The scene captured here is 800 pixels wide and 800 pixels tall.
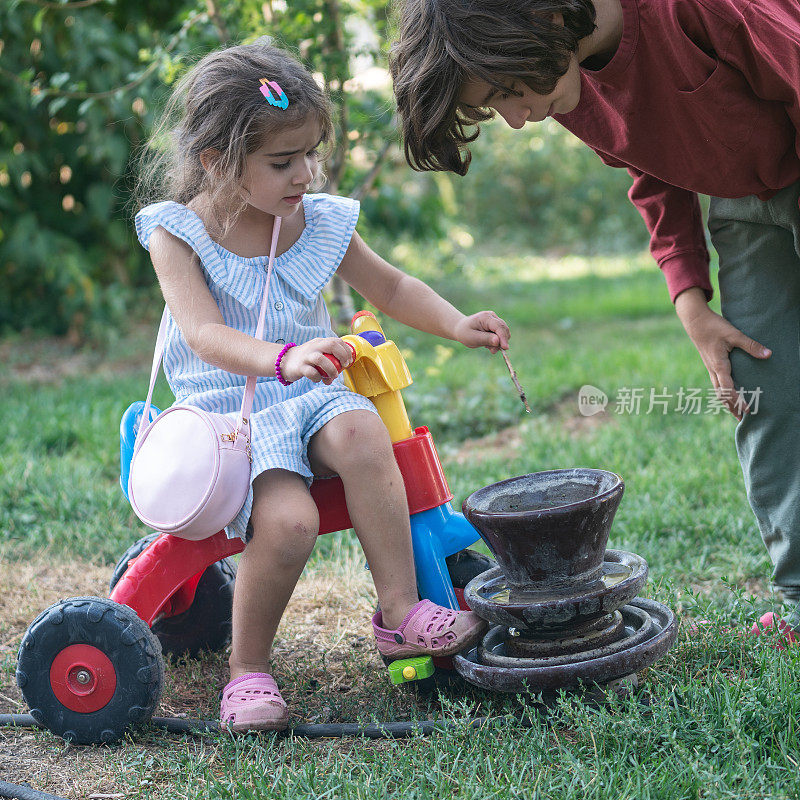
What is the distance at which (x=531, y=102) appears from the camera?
1.98 meters

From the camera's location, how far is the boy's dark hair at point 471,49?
1864 millimetres

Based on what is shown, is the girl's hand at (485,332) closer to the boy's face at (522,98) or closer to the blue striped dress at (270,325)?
the blue striped dress at (270,325)

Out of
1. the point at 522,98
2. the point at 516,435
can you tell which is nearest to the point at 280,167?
the point at 522,98

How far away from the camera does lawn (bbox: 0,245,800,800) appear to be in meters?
1.83

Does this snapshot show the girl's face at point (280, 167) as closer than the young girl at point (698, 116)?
No

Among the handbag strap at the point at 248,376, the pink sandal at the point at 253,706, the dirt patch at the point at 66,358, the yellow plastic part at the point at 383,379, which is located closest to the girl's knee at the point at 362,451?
the yellow plastic part at the point at 383,379

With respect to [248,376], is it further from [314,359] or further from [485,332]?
[485,332]

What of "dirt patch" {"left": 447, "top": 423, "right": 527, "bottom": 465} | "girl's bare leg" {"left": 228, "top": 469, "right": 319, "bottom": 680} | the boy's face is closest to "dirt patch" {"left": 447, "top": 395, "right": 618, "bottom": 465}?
"dirt patch" {"left": 447, "top": 423, "right": 527, "bottom": 465}

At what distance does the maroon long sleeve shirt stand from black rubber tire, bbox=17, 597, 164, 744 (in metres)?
1.53

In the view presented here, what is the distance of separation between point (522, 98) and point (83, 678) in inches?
62.5

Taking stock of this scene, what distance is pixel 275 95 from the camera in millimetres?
2201

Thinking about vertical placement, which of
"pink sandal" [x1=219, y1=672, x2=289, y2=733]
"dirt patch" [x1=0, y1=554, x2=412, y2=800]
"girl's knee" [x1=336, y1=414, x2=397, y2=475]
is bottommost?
"dirt patch" [x1=0, y1=554, x2=412, y2=800]

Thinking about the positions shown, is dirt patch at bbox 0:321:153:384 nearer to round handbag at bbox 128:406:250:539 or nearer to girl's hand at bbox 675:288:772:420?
round handbag at bbox 128:406:250:539

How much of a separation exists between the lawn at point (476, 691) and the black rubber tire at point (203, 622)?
5 centimetres
